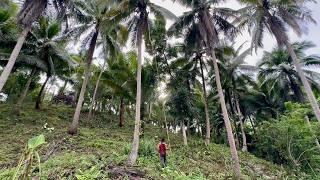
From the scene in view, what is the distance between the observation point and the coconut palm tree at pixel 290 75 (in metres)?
25.0

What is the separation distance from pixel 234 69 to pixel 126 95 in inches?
415

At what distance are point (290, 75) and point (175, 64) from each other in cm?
996

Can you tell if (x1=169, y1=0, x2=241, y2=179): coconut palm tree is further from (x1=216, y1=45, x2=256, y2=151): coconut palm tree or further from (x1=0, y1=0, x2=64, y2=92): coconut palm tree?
(x1=0, y1=0, x2=64, y2=92): coconut palm tree

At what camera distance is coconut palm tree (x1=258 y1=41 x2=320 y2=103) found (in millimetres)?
24953

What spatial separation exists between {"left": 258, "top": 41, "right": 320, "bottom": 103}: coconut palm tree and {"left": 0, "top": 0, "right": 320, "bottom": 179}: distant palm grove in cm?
9

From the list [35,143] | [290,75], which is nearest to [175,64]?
[290,75]

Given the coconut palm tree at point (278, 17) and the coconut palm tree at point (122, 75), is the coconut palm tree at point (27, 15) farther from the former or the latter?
the coconut palm tree at point (278, 17)

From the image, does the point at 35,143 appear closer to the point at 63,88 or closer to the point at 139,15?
the point at 139,15

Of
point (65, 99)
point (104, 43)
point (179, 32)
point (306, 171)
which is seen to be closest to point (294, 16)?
point (179, 32)

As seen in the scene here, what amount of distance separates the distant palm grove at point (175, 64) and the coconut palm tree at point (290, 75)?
87 mm

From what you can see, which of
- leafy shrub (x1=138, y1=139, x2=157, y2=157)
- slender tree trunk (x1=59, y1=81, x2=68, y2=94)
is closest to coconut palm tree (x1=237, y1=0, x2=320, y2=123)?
leafy shrub (x1=138, y1=139, x2=157, y2=157)

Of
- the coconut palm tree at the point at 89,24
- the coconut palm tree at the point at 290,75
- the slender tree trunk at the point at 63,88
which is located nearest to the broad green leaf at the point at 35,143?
the coconut palm tree at the point at 89,24

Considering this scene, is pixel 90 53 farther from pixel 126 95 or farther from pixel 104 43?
pixel 126 95

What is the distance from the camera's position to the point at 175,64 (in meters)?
24.4
